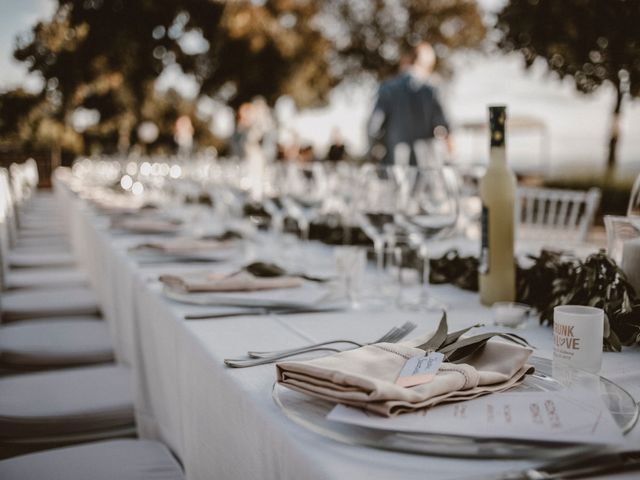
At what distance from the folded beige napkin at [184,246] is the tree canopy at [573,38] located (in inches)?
82.0

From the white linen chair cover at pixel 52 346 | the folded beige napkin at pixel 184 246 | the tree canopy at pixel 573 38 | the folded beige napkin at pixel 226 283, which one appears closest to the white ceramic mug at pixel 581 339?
the folded beige napkin at pixel 226 283

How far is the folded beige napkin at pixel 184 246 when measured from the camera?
2086mm

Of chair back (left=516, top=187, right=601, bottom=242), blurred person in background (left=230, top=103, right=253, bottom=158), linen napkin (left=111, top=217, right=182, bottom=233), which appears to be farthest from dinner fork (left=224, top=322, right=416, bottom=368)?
blurred person in background (left=230, top=103, right=253, bottom=158)

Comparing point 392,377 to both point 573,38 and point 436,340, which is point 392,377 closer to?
point 436,340

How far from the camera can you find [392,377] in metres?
0.77

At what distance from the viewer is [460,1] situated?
2089 cm

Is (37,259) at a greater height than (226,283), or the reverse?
(226,283)

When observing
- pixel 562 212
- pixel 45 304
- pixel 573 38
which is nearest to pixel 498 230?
pixel 562 212

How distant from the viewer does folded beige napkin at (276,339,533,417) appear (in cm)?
70

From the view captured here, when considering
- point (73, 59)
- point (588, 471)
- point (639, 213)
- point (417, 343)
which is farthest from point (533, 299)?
point (73, 59)

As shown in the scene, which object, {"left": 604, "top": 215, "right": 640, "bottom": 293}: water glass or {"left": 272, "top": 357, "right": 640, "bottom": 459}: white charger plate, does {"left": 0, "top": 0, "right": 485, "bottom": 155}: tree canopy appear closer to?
{"left": 604, "top": 215, "right": 640, "bottom": 293}: water glass

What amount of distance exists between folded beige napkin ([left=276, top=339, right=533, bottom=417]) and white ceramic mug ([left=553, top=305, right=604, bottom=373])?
0.40ft

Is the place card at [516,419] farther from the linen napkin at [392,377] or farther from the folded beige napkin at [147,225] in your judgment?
the folded beige napkin at [147,225]

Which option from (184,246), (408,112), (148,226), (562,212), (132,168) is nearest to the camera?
(184,246)
